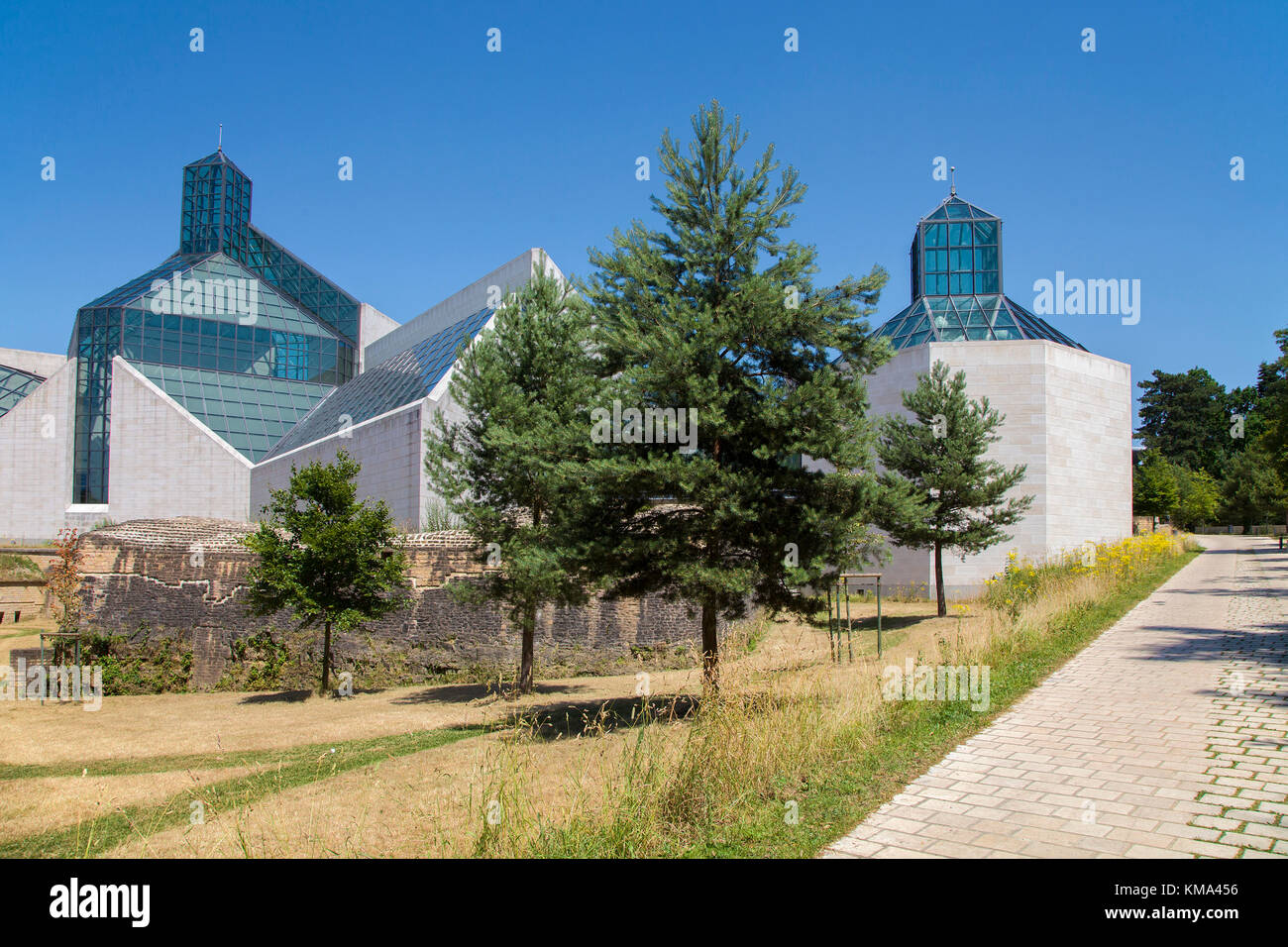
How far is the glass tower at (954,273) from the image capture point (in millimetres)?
32250

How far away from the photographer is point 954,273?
3459cm

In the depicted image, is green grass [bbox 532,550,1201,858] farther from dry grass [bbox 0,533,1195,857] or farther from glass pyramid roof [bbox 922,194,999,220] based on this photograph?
glass pyramid roof [bbox 922,194,999,220]

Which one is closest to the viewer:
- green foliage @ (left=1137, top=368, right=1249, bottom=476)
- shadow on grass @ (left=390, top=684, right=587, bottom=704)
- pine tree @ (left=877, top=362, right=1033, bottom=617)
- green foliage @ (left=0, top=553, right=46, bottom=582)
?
shadow on grass @ (left=390, top=684, right=587, bottom=704)

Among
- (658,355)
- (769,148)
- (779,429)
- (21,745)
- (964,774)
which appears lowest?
(21,745)

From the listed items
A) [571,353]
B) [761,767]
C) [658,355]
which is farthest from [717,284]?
[761,767]

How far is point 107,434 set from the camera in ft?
149

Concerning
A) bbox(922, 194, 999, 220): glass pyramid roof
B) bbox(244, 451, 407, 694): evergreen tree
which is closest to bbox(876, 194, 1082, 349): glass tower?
bbox(922, 194, 999, 220): glass pyramid roof

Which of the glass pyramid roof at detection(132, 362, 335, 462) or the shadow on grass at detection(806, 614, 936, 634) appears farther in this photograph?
the glass pyramid roof at detection(132, 362, 335, 462)

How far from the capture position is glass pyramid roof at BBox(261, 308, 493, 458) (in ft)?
94.4

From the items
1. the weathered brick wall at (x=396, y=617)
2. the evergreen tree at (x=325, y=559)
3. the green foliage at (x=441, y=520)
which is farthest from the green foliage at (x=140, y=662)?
the green foliage at (x=441, y=520)

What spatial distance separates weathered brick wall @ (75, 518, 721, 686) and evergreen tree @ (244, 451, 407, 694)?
1.65 metres
